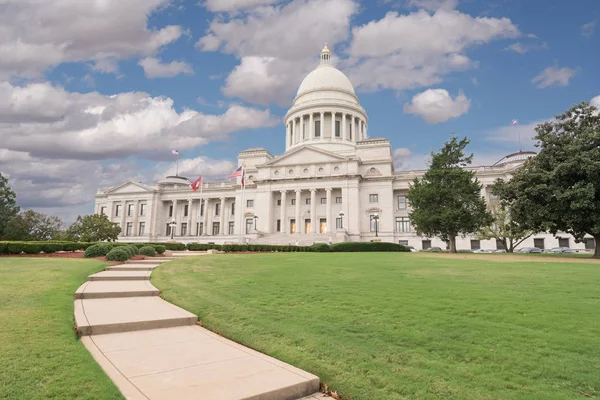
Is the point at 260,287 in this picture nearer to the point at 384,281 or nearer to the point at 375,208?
the point at 384,281

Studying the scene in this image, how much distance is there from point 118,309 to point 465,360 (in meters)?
7.26

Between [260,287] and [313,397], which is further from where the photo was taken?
[260,287]

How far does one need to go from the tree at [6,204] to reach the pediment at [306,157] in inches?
1815

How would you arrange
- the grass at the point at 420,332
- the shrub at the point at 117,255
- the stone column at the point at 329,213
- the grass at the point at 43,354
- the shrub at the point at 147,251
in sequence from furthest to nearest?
1. the stone column at the point at 329,213
2. the shrub at the point at 147,251
3. the shrub at the point at 117,255
4. the grass at the point at 420,332
5. the grass at the point at 43,354

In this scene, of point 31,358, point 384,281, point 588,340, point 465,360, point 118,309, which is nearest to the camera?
point 31,358

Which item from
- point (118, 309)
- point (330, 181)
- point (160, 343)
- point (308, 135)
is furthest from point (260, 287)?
point (308, 135)

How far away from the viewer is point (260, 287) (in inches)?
437

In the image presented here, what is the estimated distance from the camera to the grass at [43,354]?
4.22 m

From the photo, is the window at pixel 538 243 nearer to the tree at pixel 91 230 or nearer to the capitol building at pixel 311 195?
the capitol building at pixel 311 195

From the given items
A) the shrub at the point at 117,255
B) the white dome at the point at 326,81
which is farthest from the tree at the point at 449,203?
the white dome at the point at 326,81

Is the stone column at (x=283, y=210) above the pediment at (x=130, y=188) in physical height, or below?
below

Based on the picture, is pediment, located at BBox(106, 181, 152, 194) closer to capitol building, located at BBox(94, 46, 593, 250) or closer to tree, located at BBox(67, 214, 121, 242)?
capitol building, located at BBox(94, 46, 593, 250)

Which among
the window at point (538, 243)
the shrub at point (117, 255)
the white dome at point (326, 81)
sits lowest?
the shrub at point (117, 255)

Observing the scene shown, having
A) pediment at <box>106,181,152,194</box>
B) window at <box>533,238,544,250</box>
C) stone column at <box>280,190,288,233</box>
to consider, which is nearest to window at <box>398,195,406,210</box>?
stone column at <box>280,190,288,233</box>
